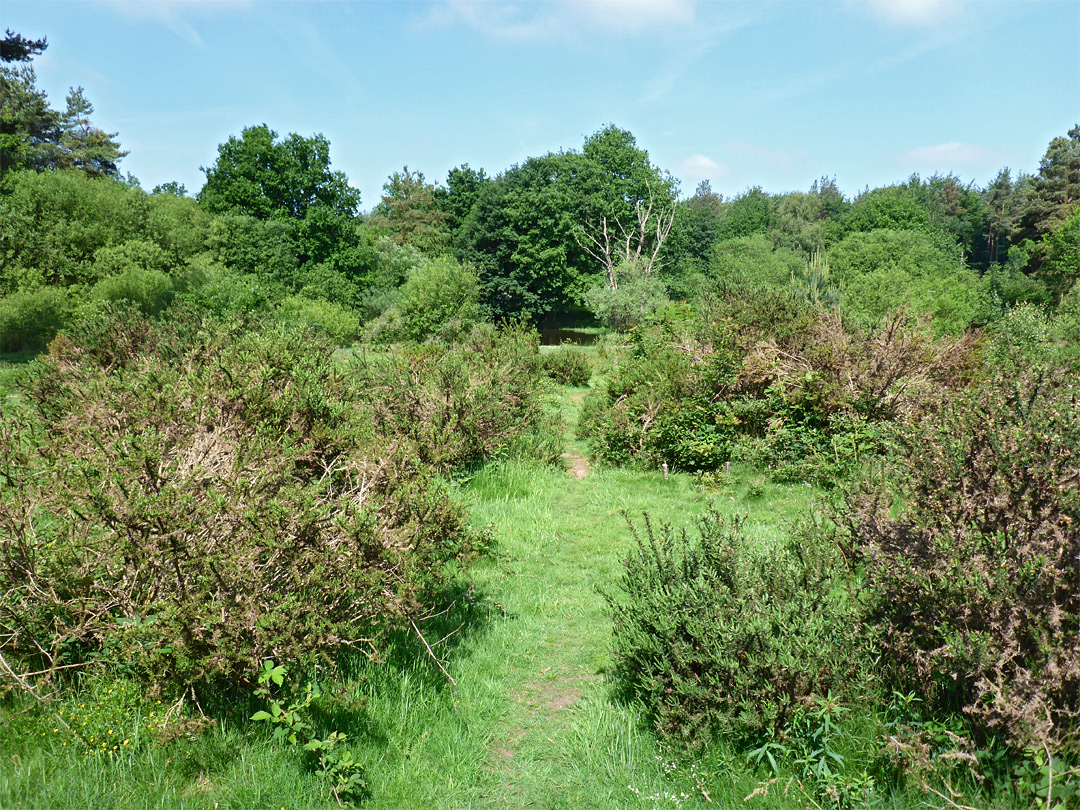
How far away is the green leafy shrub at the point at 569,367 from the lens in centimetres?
1852

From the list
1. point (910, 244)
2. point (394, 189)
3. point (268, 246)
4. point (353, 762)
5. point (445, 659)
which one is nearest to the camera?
point (353, 762)

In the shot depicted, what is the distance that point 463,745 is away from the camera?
3.81 metres

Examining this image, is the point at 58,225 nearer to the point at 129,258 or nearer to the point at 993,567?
the point at 129,258

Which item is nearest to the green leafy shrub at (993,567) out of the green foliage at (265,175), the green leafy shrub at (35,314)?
the green leafy shrub at (35,314)

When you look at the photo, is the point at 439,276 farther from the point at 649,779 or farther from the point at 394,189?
the point at 394,189

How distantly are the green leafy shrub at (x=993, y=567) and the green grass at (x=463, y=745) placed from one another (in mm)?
647

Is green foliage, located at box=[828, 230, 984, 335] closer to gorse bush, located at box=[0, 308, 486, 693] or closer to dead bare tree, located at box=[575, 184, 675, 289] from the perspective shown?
dead bare tree, located at box=[575, 184, 675, 289]

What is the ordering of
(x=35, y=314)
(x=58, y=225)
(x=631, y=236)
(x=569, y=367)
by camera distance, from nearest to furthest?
(x=569, y=367) → (x=35, y=314) → (x=58, y=225) → (x=631, y=236)

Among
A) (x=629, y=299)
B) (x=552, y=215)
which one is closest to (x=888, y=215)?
(x=552, y=215)

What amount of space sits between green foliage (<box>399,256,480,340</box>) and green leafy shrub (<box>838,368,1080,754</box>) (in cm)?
2125

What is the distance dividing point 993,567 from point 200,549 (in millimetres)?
4032

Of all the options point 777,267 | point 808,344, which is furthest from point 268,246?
point 808,344

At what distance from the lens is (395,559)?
408cm

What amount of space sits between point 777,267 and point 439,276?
29.3 metres
